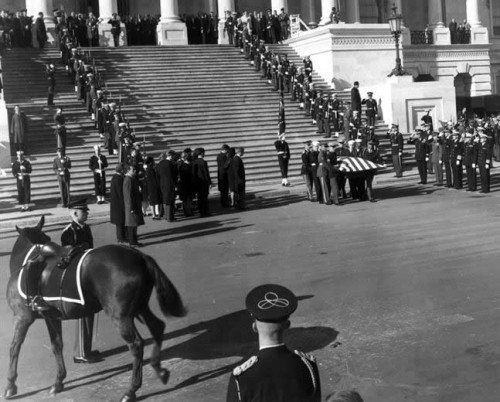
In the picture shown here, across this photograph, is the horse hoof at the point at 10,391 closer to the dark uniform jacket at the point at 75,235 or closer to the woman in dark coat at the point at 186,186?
the dark uniform jacket at the point at 75,235

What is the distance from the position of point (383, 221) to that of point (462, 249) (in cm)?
370

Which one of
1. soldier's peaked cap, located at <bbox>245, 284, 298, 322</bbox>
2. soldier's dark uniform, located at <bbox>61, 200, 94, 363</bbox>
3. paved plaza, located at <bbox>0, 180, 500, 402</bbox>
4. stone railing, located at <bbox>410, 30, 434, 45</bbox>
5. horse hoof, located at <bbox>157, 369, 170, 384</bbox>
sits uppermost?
stone railing, located at <bbox>410, 30, 434, 45</bbox>

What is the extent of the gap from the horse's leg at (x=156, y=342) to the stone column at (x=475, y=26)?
136 ft

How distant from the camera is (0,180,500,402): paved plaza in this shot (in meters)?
6.71

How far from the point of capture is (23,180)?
20656 mm

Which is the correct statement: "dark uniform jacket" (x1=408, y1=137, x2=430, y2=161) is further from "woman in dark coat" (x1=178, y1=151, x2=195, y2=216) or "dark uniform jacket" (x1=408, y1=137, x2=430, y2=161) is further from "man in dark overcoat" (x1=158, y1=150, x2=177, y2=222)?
"man in dark overcoat" (x1=158, y1=150, x2=177, y2=222)

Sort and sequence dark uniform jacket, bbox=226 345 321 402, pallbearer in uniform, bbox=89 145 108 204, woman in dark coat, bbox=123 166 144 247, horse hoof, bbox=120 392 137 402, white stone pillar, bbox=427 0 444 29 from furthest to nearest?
white stone pillar, bbox=427 0 444 29 < pallbearer in uniform, bbox=89 145 108 204 < woman in dark coat, bbox=123 166 144 247 < horse hoof, bbox=120 392 137 402 < dark uniform jacket, bbox=226 345 321 402

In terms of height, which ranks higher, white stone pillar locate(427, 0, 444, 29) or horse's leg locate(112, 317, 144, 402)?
white stone pillar locate(427, 0, 444, 29)

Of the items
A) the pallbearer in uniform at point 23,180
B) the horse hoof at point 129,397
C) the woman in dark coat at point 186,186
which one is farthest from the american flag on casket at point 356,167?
the horse hoof at point 129,397

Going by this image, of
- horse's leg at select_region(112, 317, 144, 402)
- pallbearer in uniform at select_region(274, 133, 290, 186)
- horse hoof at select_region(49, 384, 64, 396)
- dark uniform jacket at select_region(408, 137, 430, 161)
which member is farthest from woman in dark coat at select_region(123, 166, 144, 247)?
dark uniform jacket at select_region(408, 137, 430, 161)

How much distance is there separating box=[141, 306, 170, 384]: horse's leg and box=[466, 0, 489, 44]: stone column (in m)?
41.5

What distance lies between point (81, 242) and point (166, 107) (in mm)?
20692

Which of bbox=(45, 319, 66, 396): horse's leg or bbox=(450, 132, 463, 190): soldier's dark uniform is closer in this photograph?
bbox=(45, 319, 66, 396): horse's leg

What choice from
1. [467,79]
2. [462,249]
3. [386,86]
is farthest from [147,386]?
[467,79]
